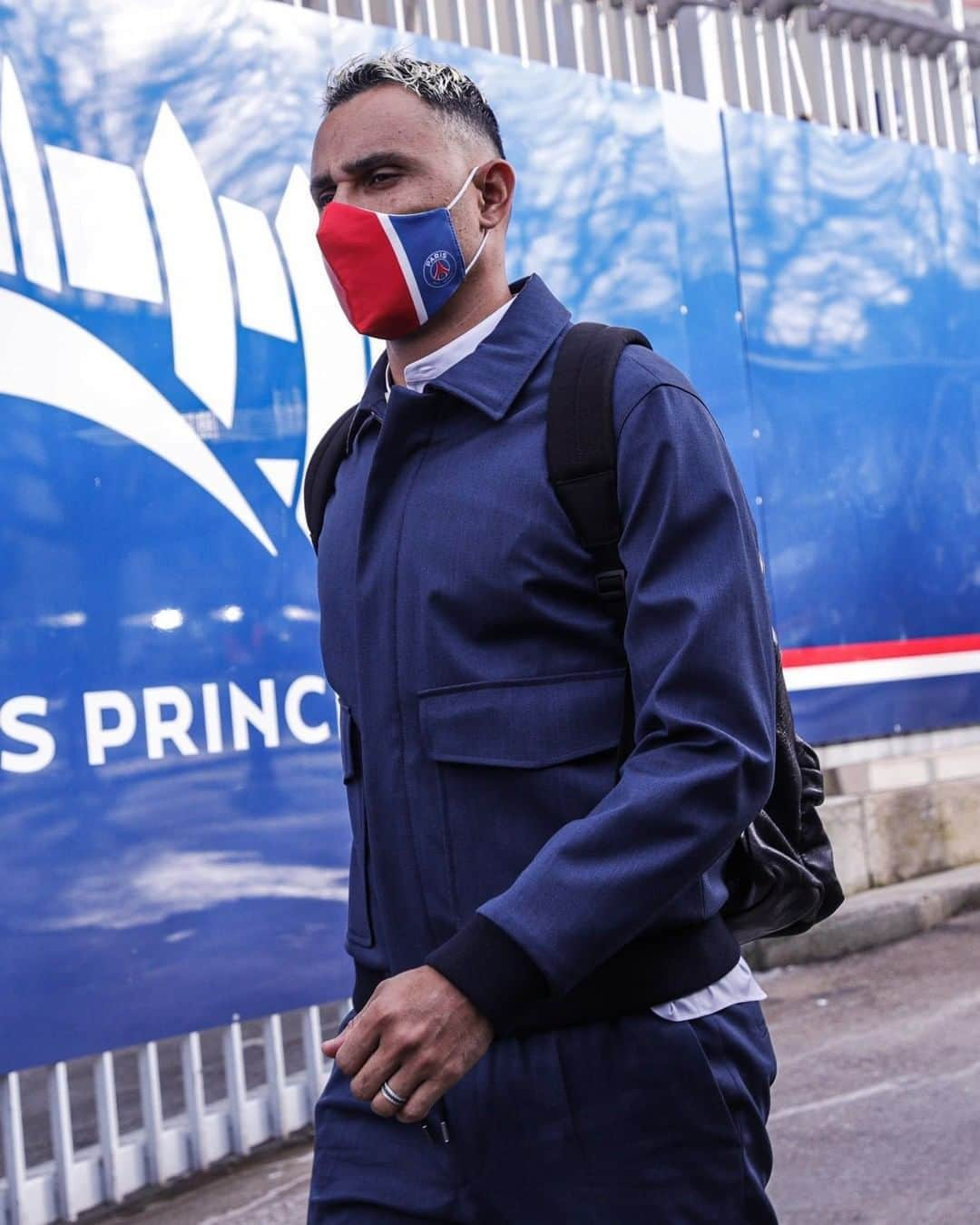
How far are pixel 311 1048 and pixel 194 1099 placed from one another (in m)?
0.42

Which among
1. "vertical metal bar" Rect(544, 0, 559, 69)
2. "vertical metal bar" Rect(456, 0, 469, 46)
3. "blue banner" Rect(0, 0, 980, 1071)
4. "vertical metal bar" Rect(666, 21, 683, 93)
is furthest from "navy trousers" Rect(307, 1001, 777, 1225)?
"vertical metal bar" Rect(666, 21, 683, 93)

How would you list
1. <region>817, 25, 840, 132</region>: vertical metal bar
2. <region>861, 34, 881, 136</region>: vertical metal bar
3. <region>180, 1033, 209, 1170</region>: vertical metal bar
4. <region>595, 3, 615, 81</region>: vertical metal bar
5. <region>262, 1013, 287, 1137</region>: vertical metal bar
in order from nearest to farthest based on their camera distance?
1. <region>180, 1033, 209, 1170</region>: vertical metal bar
2. <region>262, 1013, 287, 1137</region>: vertical metal bar
3. <region>595, 3, 615, 81</region>: vertical metal bar
4. <region>817, 25, 840, 132</region>: vertical metal bar
5. <region>861, 34, 881, 136</region>: vertical metal bar

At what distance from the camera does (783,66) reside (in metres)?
6.88

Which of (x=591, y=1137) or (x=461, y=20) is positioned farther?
(x=461, y=20)

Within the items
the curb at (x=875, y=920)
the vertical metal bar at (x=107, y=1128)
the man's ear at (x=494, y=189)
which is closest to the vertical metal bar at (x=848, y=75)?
the curb at (x=875, y=920)

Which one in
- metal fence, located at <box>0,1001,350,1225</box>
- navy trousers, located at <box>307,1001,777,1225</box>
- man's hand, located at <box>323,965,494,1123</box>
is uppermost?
man's hand, located at <box>323,965,494,1123</box>

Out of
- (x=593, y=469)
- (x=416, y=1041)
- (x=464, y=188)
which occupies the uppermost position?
(x=464, y=188)

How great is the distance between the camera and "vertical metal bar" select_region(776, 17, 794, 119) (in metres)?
6.88

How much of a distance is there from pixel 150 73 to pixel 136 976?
8.01 feet

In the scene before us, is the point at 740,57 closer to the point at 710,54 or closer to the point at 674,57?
the point at 710,54

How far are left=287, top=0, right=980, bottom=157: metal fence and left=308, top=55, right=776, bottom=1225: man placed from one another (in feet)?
13.0

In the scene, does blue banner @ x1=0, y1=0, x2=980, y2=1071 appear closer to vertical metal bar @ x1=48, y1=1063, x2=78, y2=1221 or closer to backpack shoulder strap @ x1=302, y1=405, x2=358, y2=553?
vertical metal bar @ x1=48, y1=1063, x2=78, y2=1221

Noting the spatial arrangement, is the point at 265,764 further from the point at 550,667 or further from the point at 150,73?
the point at 550,667

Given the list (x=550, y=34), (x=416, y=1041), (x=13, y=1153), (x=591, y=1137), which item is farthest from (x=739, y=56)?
(x=416, y=1041)
